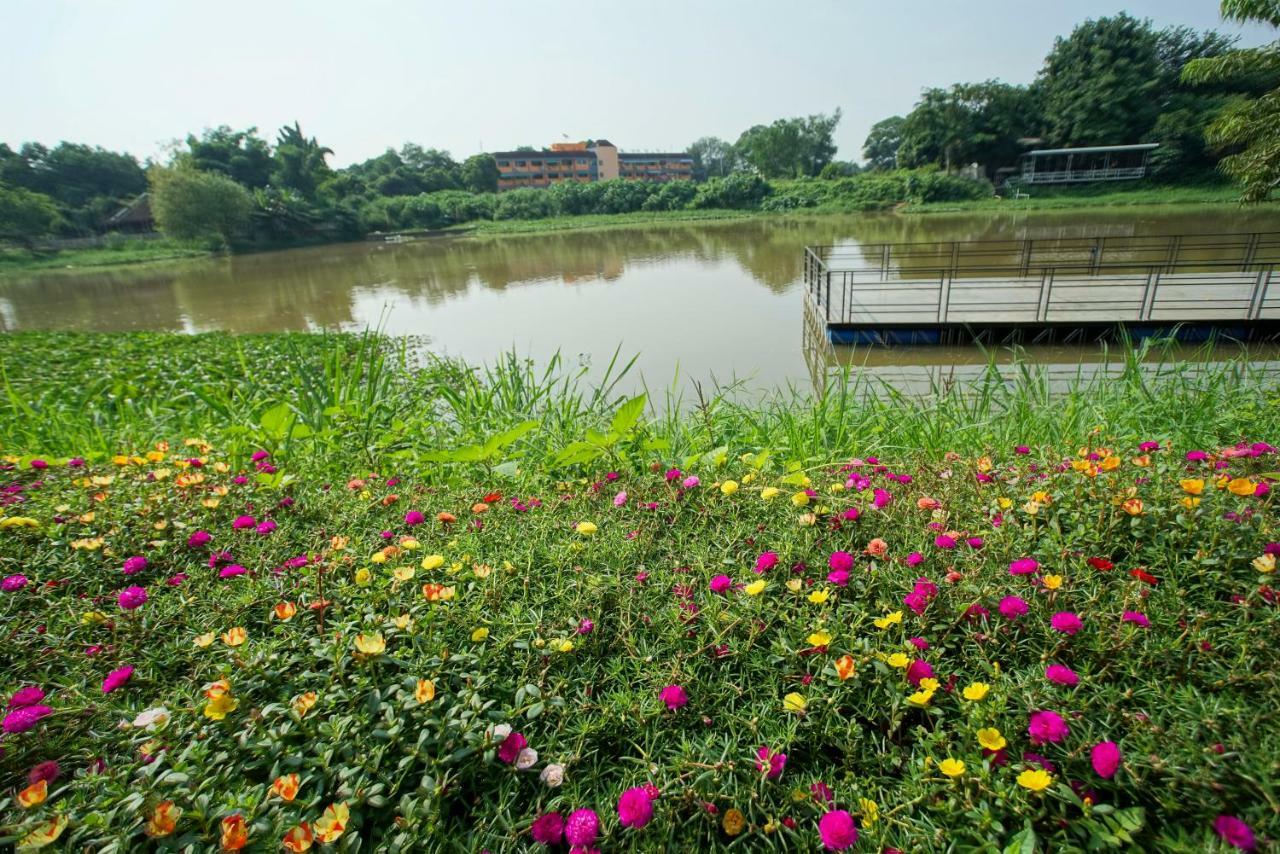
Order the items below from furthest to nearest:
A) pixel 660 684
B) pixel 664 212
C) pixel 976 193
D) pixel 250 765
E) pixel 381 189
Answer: pixel 381 189
pixel 664 212
pixel 976 193
pixel 660 684
pixel 250 765

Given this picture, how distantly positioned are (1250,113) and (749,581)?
17876mm

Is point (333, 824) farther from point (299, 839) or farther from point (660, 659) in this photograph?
point (660, 659)

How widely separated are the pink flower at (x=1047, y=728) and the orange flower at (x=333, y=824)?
1062 mm

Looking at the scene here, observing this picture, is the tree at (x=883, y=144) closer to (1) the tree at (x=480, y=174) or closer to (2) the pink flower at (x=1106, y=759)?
(1) the tree at (x=480, y=174)

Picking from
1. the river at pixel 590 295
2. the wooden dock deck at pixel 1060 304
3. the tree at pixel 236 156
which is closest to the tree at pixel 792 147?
the river at pixel 590 295

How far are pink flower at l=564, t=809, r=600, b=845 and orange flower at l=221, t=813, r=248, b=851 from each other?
459 millimetres

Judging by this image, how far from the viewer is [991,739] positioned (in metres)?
0.96

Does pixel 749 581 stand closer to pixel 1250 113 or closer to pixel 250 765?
pixel 250 765

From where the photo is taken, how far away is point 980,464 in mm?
1903

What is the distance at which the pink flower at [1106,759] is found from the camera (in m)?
0.87

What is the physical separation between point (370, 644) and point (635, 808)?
579 millimetres

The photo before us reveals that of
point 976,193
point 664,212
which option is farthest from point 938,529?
point 664,212

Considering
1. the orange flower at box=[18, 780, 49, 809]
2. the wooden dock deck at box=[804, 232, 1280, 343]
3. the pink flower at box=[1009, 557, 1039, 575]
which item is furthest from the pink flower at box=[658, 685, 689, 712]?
the wooden dock deck at box=[804, 232, 1280, 343]

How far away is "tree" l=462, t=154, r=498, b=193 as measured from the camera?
2311 inches
